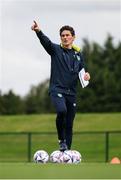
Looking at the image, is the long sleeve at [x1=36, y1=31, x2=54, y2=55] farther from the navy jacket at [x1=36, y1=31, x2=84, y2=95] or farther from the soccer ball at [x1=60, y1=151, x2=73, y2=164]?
the soccer ball at [x1=60, y1=151, x2=73, y2=164]

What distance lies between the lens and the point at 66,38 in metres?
13.3

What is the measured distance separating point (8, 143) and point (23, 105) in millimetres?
49653

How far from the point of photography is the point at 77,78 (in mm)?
13398

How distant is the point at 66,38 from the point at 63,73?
556 millimetres

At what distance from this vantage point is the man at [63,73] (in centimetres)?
1316

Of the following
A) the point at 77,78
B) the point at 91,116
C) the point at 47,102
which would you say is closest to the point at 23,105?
the point at 47,102

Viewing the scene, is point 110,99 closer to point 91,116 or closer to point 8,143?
point 91,116

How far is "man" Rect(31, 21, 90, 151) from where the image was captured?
13156 mm

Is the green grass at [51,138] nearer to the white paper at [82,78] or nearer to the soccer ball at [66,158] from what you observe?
the white paper at [82,78]

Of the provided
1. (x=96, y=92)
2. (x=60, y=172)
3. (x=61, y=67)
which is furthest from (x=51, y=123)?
(x=60, y=172)

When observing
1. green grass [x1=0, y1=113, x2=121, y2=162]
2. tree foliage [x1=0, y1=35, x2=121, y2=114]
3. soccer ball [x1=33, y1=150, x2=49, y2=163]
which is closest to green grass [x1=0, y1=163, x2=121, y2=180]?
soccer ball [x1=33, y1=150, x2=49, y2=163]

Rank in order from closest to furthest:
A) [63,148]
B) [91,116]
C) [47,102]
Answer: [63,148] → [91,116] → [47,102]

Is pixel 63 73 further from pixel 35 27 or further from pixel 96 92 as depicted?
pixel 96 92

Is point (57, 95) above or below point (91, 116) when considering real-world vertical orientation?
above
